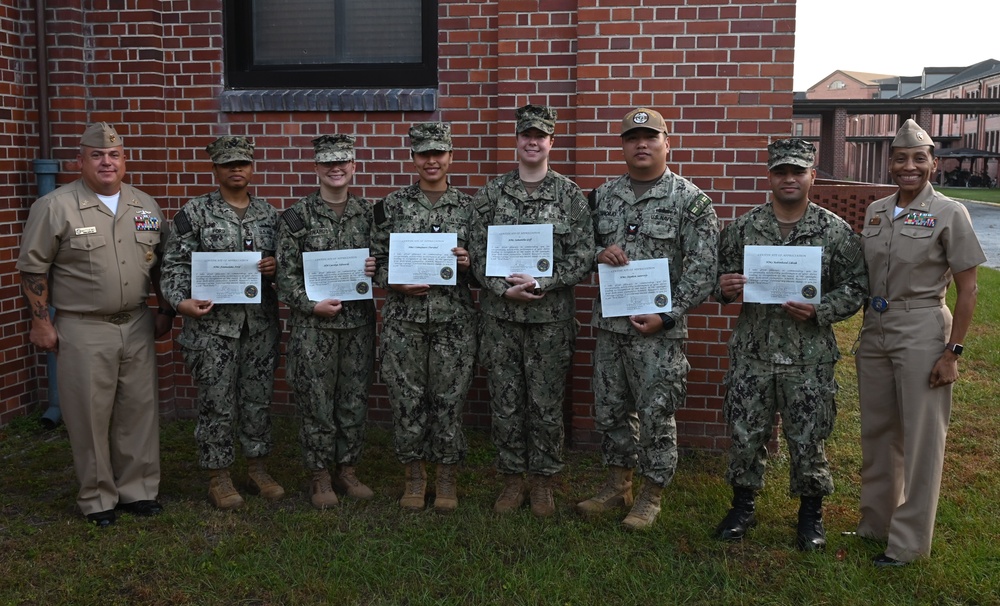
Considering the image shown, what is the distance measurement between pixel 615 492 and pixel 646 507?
250 mm

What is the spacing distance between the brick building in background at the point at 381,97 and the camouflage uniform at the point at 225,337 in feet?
4.89

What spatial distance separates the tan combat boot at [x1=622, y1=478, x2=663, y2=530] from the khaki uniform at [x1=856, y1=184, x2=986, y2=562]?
3.60 feet

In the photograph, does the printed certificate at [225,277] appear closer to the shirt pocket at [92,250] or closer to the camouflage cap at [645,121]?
the shirt pocket at [92,250]

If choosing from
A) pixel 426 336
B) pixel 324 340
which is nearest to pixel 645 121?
pixel 426 336

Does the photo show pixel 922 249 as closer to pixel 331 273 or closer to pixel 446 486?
pixel 446 486

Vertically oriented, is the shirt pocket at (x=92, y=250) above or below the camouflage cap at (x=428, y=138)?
below

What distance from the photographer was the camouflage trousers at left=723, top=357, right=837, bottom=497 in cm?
389

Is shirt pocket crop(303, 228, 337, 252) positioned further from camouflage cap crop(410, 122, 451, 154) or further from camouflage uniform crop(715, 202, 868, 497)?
camouflage uniform crop(715, 202, 868, 497)

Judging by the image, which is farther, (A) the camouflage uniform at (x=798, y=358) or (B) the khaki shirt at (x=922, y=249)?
(A) the camouflage uniform at (x=798, y=358)

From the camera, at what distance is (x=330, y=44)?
236 inches

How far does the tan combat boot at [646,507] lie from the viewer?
4.22 metres

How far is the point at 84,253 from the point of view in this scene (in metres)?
4.26

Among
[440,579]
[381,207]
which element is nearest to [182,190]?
[381,207]

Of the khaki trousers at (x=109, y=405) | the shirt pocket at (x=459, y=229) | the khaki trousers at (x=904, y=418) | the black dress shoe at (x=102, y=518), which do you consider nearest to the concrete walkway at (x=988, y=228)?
the khaki trousers at (x=904, y=418)
